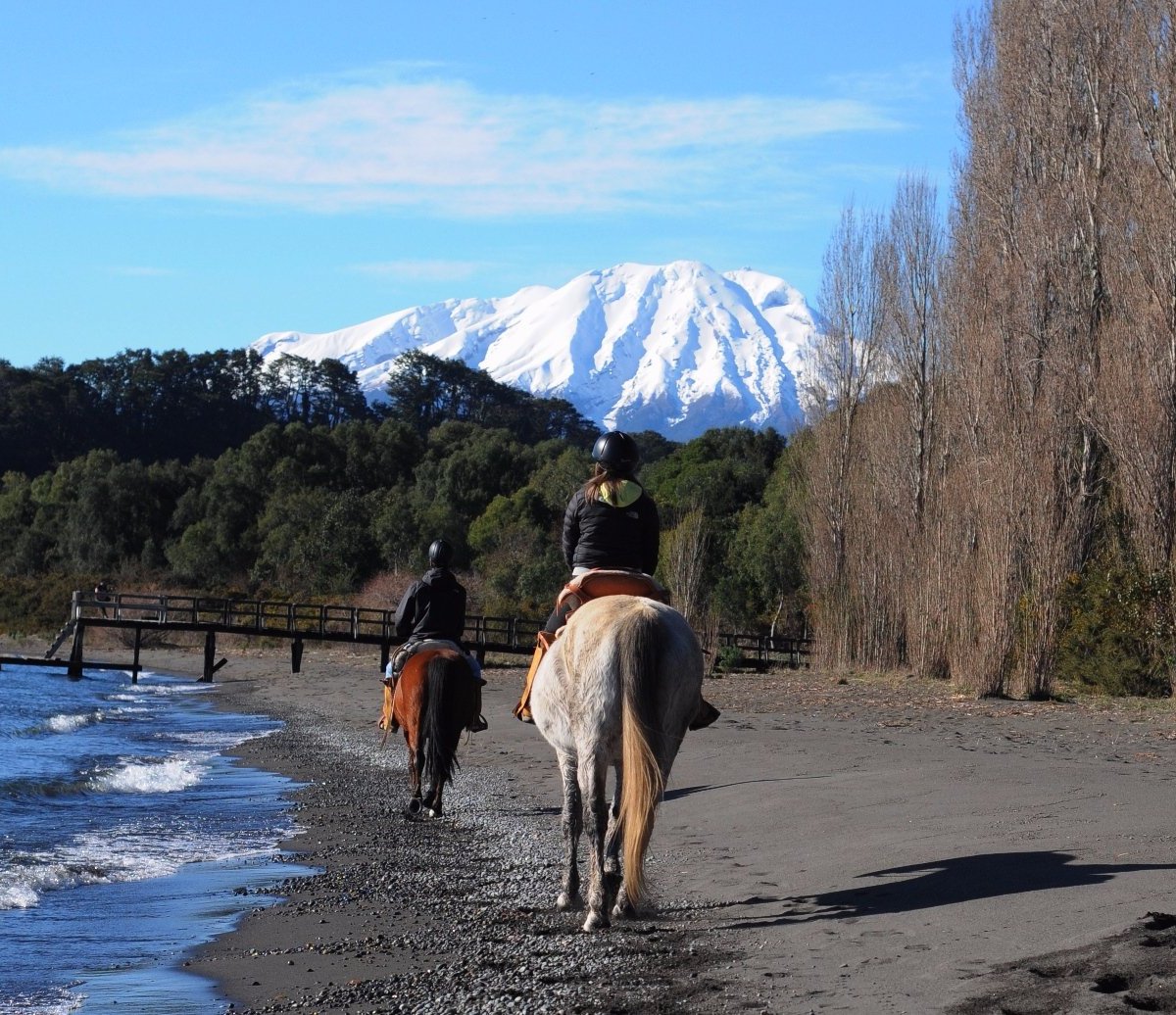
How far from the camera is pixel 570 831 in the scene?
23.2 feet

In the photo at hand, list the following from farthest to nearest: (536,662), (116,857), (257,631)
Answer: (257,631)
(116,857)
(536,662)

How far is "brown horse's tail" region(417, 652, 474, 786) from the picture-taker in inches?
409

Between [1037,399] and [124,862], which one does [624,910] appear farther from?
[1037,399]

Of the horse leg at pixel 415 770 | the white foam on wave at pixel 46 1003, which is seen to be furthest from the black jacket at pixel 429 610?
the white foam on wave at pixel 46 1003

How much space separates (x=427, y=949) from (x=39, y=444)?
87.3m

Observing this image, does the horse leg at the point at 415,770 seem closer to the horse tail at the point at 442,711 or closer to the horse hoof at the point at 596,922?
the horse tail at the point at 442,711

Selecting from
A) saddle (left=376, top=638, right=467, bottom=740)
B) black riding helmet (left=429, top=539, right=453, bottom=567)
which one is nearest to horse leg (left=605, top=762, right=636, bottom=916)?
saddle (left=376, top=638, right=467, bottom=740)

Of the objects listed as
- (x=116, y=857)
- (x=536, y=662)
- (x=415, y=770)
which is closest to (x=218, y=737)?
(x=415, y=770)

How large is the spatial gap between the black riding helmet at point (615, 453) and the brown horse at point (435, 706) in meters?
3.60

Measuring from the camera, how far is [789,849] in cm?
803

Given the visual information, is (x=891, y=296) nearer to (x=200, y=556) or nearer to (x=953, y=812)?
(x=953, y=812)

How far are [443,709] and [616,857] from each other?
3.84 m

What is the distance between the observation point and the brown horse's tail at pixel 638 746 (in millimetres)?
6281

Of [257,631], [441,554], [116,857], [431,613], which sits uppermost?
[441,554]
